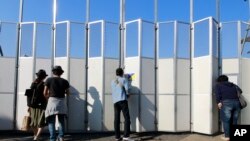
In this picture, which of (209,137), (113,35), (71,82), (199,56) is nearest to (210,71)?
(199,56)

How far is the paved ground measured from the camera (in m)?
8.98

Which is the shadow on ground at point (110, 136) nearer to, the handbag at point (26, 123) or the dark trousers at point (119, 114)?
the handbag at point (26, 123)

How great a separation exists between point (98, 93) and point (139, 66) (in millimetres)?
1304

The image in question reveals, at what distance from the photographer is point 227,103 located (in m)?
8.60

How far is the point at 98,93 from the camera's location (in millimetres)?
9664

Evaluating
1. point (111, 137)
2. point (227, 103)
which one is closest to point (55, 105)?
point (111, 137)

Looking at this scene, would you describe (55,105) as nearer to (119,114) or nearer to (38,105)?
(38,105)

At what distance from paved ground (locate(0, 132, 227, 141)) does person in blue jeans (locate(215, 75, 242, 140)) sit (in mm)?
490

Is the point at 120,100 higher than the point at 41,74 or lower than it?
lower

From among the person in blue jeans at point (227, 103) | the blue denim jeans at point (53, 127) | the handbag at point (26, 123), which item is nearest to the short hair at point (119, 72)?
the blue denim jeans at point (53, 127)

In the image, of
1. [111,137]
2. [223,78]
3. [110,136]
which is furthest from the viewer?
[110,136]

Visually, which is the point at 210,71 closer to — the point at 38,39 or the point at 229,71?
the point at 229,71

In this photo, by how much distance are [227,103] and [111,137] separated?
298 centimetres

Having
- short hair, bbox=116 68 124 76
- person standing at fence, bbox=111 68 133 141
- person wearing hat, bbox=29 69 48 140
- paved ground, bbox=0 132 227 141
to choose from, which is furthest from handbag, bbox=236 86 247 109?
person wearing hat, bbox=29 69 48 140
